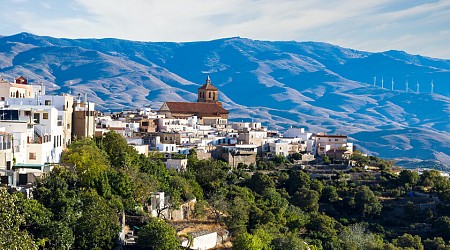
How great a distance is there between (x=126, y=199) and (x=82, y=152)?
3279mm

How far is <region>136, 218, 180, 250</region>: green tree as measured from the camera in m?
28.9

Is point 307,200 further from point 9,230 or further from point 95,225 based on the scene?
point 9,230

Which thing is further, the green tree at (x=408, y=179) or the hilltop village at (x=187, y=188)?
the green tree at (x=408, y=179)

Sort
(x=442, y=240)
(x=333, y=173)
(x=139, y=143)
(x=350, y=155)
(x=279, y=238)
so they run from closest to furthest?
(x=279, y=238)
(x=442, y=240)
(x=139, y=143)
(x=333, y=173)
(x=350, y=155)

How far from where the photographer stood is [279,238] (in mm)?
37656

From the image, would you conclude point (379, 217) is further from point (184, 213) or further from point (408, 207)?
point (184, 213)

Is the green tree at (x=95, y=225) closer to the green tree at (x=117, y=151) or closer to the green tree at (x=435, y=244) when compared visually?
the green tree at (x=117, y=151)

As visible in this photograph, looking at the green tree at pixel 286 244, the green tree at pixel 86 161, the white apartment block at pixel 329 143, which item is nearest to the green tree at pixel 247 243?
the green tree at pixel 286 244

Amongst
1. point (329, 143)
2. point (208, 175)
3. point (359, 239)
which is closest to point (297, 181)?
point (359, 239)

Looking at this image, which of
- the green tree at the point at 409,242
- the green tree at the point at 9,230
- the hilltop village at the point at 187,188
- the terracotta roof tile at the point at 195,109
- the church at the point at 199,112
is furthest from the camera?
the terracotta roof tile at the point at 195,109

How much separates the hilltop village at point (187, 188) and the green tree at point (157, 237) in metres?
0.06

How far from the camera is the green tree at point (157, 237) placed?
28.9m

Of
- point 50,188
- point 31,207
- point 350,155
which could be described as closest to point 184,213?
point 50,188

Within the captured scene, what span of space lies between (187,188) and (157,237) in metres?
12.6
